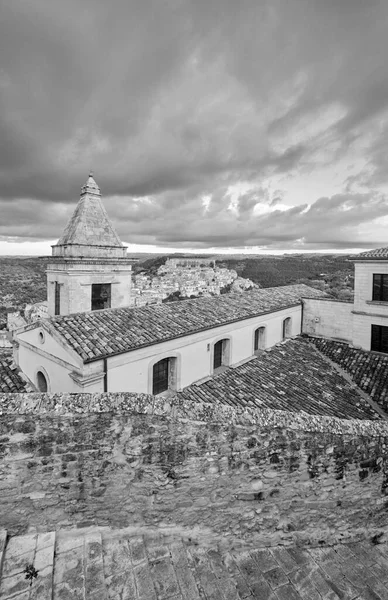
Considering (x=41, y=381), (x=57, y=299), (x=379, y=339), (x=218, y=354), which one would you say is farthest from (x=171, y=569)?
(x=379, y=339)

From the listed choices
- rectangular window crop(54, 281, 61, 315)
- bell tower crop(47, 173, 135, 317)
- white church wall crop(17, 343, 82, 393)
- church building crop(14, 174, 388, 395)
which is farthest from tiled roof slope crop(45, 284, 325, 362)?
rectangular window crop(54, 281, 61, 315)

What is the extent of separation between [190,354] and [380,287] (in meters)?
10.6

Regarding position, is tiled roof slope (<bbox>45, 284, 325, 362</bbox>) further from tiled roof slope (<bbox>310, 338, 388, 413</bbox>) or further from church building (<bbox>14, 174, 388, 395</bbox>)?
tiled roof slope (<bbox>310, 338, 388, 413</bbox>)

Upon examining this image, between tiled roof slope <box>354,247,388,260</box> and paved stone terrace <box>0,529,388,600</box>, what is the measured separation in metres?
13.7

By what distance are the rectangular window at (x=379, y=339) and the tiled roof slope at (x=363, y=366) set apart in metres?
0.46

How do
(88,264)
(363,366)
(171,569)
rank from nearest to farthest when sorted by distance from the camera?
(171,569), (88,264), (363,366)

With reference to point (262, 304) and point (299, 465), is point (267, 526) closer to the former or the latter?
point (299, 465)

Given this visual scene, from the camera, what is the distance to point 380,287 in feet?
49.4

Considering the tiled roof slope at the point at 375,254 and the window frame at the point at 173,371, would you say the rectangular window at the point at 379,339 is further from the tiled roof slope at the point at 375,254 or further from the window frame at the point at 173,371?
Answer: the window frame at the point at 173,371

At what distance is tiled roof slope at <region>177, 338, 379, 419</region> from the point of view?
1000 centimetres

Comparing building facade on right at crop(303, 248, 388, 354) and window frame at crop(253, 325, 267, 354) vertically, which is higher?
building facade on right at crop(303, 248, 388, 354)

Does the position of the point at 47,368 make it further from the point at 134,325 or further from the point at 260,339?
the point at 260,339

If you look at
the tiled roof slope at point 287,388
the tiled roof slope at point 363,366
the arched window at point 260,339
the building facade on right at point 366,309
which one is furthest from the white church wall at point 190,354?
the building facade on right at point 366,309

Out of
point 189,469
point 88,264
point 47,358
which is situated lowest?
point 47,358
